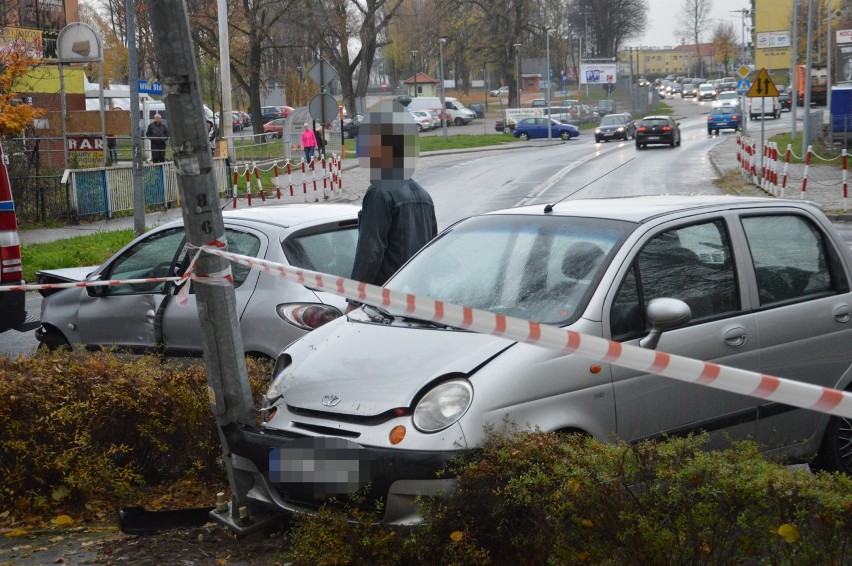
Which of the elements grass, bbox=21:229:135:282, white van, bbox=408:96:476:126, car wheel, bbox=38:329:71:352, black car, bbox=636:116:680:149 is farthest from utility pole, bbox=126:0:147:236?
white van, bbox=408:96:476:126

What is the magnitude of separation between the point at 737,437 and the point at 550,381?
126 centimetres

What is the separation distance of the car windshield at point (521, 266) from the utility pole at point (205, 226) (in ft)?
3.69

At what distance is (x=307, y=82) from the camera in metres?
66.5

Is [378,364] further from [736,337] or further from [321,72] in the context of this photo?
[321,72]

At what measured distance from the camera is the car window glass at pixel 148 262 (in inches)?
305

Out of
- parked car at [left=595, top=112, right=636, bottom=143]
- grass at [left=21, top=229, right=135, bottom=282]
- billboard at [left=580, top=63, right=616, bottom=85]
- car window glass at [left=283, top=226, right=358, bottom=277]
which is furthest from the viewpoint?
billboard at [left=580, top=63, right=616, bottom=85]

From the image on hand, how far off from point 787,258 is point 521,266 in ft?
4.95

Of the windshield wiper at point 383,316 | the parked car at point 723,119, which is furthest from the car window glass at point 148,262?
the parked car at point 723,119

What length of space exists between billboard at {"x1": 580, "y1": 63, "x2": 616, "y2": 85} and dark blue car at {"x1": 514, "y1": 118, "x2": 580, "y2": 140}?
31740 mm

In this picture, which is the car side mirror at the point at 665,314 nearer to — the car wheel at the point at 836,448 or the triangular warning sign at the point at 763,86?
the car wheel at the point at 836,448

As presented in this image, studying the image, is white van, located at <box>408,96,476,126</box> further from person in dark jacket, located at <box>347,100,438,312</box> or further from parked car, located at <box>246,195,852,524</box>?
parked car, located at <box>246,195,852,524</box>

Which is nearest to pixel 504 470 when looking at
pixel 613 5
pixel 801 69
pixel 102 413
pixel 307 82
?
pixel 102 413

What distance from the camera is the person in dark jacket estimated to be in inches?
241

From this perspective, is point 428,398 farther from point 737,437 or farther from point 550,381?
point 737,437
